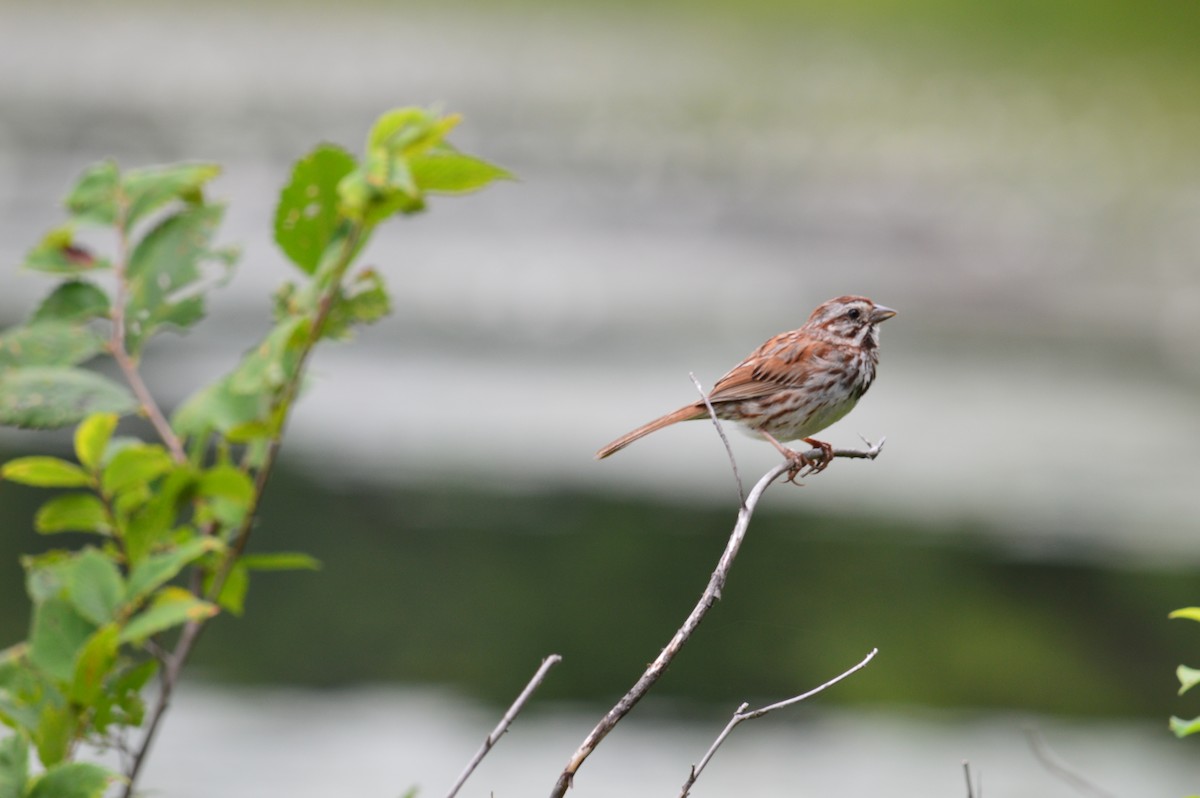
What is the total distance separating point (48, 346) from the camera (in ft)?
8.80

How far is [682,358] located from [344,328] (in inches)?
575

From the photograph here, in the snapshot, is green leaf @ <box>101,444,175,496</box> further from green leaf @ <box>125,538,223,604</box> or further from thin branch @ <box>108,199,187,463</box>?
green leaf @ <box>125,538,223,604</box>

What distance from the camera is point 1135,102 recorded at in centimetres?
2883

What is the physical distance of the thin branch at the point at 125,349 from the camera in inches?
105

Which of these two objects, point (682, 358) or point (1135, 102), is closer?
point (682, 358)

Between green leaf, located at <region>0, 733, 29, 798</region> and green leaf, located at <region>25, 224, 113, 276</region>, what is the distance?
0.94 meters

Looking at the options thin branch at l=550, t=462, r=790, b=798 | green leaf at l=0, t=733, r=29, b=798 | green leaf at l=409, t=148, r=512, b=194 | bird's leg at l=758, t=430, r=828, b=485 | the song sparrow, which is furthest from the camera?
the song sparrow

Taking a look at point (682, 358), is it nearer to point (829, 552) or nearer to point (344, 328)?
point (829, 552)

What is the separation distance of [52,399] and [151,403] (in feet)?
0.63

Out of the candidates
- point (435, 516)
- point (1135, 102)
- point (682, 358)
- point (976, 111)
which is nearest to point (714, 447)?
point (682, 358)

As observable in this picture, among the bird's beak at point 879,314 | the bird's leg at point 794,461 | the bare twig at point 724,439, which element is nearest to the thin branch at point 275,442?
the bare twig at point 724,439

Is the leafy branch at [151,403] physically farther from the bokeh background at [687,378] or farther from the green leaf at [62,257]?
the bokeh background at [687,378]

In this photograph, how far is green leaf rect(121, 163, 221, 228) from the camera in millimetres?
2783

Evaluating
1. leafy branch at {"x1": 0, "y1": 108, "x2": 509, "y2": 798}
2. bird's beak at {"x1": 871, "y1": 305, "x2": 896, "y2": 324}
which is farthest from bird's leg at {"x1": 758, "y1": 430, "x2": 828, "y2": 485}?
leafy branch at {"x1": 0, "y1": 108, "x2": 509, "y2": 798}
